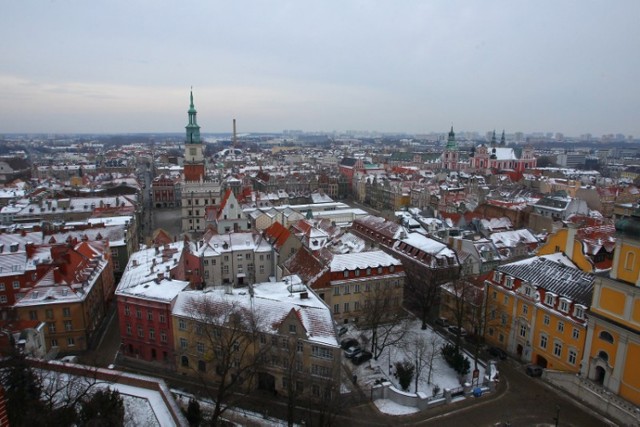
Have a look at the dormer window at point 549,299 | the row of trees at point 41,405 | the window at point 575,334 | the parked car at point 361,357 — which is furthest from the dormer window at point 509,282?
the row of trees at point 41,405

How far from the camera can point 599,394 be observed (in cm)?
3359

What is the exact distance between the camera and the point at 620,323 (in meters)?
33.2

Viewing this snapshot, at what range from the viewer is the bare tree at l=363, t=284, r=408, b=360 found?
133 ft

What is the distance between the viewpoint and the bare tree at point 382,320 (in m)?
40.4

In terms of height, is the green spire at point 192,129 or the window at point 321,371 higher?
the green spire at point 192,129

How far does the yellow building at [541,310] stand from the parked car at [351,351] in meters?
13.3

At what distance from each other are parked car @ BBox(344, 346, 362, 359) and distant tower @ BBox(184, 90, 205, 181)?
60.5m

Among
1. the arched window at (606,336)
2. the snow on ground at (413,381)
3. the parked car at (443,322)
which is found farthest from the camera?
the parked car at (443,322)

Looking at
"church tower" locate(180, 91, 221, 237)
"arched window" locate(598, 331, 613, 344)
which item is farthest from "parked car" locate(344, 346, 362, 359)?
"church tower" locate(180, 91, 221, 237)

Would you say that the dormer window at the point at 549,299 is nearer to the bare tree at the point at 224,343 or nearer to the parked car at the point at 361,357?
the parked car at the point at 361,357

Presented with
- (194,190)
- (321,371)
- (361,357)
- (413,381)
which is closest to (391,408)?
(413,381)

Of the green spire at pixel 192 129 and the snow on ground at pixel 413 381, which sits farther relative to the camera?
the green spire at pixel 192 129

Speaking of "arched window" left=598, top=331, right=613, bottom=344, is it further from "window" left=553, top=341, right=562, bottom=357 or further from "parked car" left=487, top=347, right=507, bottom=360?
A: "parked car" left=487, top=347, right=507, bottom=360

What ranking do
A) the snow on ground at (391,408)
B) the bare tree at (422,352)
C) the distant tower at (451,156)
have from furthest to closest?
the distant tower at (451,156)
the bare tree at (422,352)
the snow on ground at (391,408)
